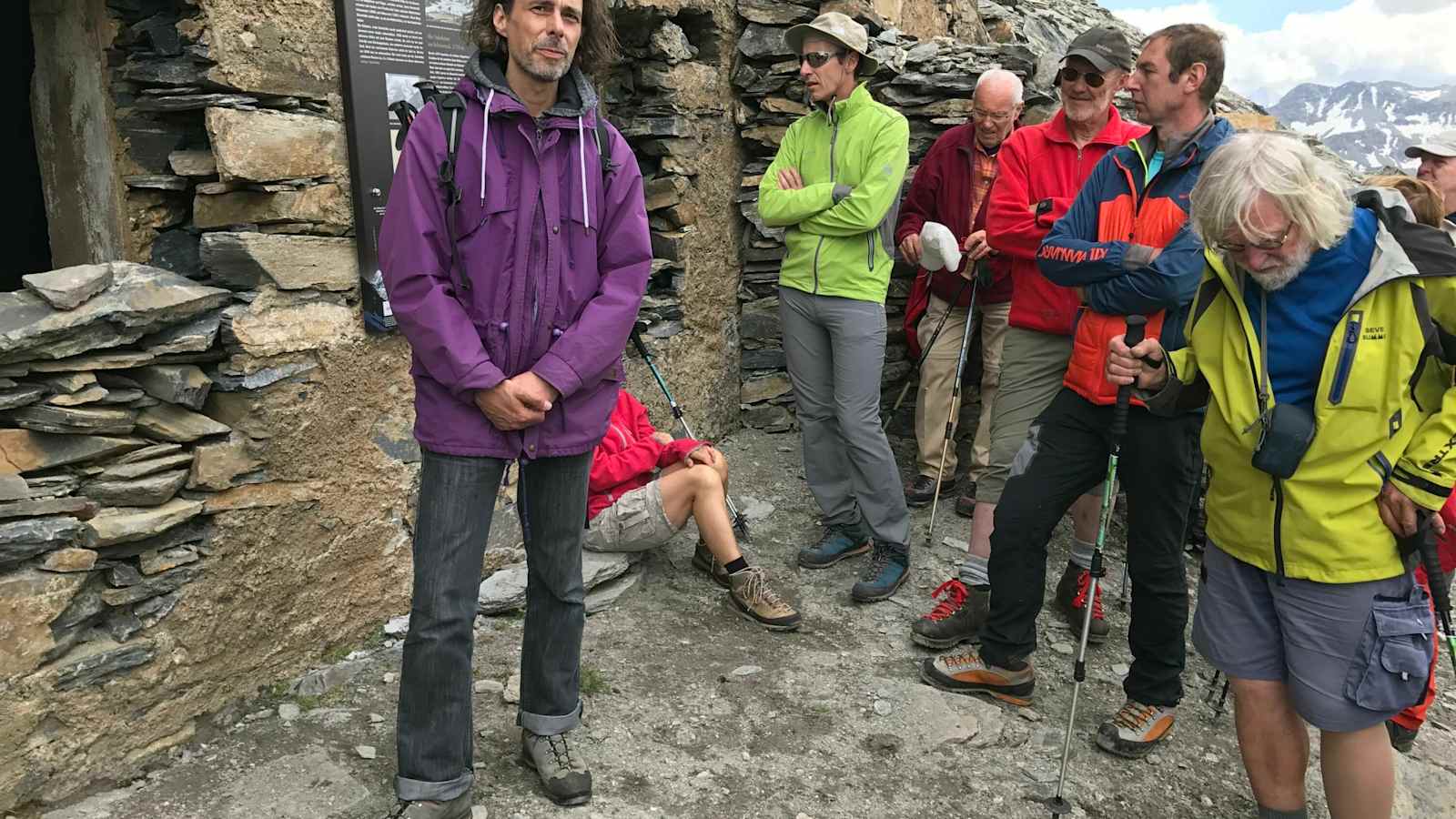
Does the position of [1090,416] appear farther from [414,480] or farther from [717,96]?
[717,96]

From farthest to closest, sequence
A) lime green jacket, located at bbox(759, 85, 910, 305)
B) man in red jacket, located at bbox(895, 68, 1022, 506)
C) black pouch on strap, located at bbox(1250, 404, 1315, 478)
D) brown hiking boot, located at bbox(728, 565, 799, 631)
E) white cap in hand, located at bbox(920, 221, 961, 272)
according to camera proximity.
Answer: man in red jacket, located at bbox(895, 68, 1022, 506) < white cap in hand, located at bbox(920, 221, 961, 272) < lime green jacket, located at bbox(759, 85, 910, 305) < brown hiking boot, located at bbox(728, 565, 799, 631) < black pouch on strap, located at bbox(1250, 404, 1315, 478)

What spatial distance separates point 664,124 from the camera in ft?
21.0

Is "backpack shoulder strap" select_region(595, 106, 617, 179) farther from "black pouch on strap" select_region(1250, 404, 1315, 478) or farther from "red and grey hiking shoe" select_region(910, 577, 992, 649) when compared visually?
"red and grey hiking shoe" select_region(910, 577, 992, 649)

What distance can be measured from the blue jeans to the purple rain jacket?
0.37 ft

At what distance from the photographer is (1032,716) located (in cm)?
412

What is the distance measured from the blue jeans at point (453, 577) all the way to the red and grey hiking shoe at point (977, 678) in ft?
5.88

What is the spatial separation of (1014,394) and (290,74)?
10.3ft

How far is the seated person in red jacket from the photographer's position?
4828 millimetres

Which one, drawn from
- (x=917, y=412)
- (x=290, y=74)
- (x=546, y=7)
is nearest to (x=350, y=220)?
(x=290, y=74)

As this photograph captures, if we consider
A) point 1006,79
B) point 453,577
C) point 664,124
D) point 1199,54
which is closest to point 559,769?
point 453,577

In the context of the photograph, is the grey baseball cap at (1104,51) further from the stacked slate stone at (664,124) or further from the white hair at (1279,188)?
the stacked slate stone at (664,124)

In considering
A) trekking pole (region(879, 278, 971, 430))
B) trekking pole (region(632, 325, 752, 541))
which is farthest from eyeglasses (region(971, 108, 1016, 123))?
trekking pole (region(632, 325, 752, 541))

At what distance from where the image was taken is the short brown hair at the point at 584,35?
10.1 ft

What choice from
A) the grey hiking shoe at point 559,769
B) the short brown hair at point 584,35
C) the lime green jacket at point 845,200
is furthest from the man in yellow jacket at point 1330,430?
the lime green jacket at point 845,200
